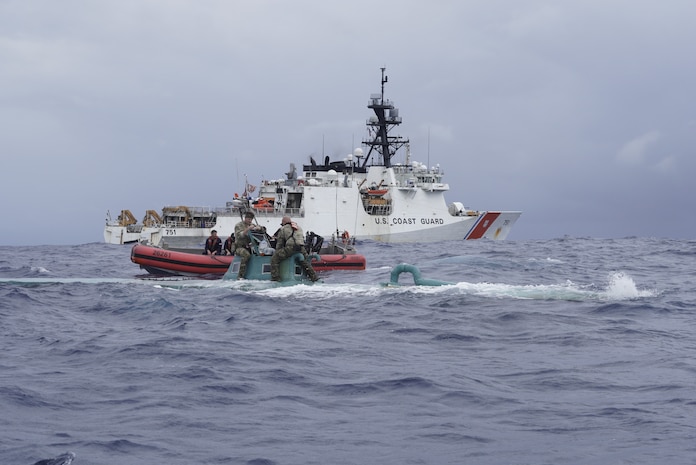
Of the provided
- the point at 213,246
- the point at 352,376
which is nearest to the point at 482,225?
the point at 213,246

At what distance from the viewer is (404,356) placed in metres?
11.8

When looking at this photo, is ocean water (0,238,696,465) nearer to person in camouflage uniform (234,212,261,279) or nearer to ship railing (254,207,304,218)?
person in camouflage uniform (234,212,261,279)

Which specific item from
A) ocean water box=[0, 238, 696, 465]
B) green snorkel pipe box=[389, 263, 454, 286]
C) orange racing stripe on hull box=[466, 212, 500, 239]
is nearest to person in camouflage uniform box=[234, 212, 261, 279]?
ocean water box=[0, 238, 696, 465]

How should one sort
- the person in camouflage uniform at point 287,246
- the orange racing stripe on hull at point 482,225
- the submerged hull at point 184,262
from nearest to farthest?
the person in camouflage uniform at point 287,246 → the submerged hull at point 184,262 → the orange racing stripe on hull at point 482,225

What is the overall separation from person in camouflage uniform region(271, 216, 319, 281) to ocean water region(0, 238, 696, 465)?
106 centimetres

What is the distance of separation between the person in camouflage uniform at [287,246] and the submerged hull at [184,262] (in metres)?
4.39

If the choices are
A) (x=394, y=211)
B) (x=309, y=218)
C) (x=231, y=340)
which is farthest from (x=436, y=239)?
(x=231, y=340)

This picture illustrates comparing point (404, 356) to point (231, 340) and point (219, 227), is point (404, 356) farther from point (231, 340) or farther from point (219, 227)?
point (219, 227)

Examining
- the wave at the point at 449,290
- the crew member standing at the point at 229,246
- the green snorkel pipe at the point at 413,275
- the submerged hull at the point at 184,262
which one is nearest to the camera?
the wave at the point at 449,290

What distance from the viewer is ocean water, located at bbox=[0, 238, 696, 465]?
7.65 meters

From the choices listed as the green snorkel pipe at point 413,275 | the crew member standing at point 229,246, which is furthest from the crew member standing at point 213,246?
the green snorkel pipe at point 413,275

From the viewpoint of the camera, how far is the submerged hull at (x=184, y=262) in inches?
996

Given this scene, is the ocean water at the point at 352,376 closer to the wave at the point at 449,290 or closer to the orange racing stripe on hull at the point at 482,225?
the wave at the point at 449,290

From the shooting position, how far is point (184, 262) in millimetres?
25359
